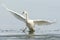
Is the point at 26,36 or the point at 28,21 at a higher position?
the point at 28,21

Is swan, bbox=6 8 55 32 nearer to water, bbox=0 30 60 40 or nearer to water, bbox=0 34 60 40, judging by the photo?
water, bbox=0 30 60 40

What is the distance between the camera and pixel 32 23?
8.95 m

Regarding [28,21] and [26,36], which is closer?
[26,36]

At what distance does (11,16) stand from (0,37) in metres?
0.44

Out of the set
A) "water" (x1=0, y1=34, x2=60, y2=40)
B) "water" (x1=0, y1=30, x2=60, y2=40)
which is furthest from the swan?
"water" (x1=0, y1=34, x2=60, y2=40)

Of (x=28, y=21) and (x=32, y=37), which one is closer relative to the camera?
(x=32, y=37)

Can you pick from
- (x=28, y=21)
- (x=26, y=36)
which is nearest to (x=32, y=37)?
(x=26, y=36)

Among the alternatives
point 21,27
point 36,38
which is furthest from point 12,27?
point 36,38

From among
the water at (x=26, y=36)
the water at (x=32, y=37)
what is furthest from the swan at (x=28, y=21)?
the water at (x=32, y=37)

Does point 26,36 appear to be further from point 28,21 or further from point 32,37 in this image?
point 28,21

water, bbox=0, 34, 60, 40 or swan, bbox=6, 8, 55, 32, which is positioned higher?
swan, bbox=6, 8, 55, 32

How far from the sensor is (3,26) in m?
9.25

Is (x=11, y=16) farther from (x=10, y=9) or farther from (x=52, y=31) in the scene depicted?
(x=52, y=31)

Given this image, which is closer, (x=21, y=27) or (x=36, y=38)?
(x=36, y=38)
